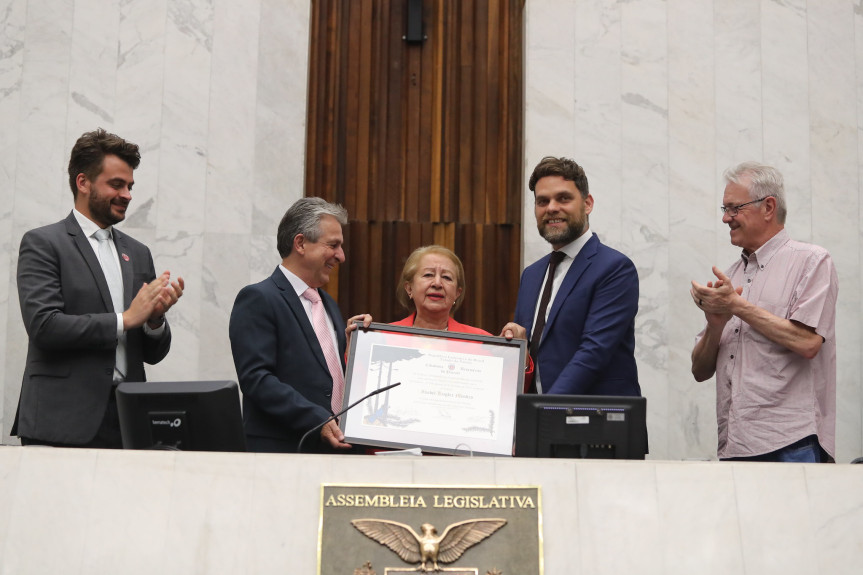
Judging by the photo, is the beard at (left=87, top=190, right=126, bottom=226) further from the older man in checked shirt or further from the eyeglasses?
the eyeglasses

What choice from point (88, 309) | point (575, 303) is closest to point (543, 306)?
point (575, 303)

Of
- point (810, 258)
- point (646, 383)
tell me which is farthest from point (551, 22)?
point (810, 258)

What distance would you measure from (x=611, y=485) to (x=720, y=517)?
35cm

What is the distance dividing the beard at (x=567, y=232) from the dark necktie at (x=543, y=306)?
0.30ft

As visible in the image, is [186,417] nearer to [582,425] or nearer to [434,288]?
[582,425]

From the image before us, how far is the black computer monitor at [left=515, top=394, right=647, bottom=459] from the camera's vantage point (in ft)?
12.0

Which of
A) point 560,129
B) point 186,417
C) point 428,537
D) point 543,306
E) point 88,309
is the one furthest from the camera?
point 560,129

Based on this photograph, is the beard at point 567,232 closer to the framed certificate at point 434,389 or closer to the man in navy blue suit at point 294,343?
the framed certificate at point 434,389

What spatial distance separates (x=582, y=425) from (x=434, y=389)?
2.37 feet

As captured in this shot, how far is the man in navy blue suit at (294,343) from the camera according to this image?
4.31m

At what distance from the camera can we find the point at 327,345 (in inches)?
184

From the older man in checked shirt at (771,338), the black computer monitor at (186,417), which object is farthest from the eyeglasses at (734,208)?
the black computer monitor at (186,417)

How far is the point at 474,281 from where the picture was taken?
257 inches

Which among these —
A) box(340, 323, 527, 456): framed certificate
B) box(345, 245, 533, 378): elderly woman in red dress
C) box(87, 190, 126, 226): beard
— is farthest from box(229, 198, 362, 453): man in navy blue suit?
box(87, 190, 126, 226): beard
